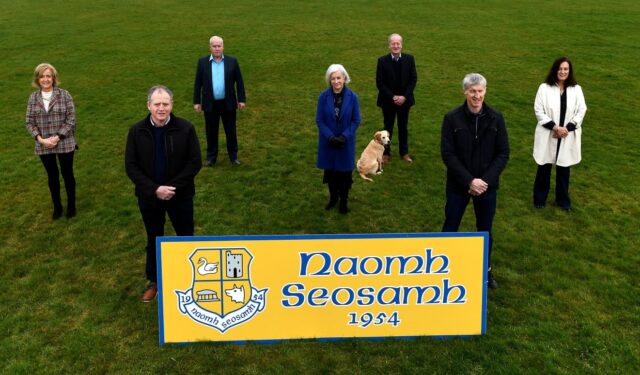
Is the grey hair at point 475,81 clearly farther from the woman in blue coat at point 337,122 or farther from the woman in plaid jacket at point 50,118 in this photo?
the woman in plaid jacket at point 50,118

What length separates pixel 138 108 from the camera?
44.3ft

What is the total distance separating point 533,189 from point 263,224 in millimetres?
4569

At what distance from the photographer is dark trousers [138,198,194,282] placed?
199 inches

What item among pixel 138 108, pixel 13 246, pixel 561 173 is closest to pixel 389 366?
pixel 561 173

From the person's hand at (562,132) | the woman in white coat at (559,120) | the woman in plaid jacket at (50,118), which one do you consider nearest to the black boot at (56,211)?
the woman in plaid jacket at (50,118)

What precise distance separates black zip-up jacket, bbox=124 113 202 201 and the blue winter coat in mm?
2430

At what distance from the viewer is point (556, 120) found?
7129mm

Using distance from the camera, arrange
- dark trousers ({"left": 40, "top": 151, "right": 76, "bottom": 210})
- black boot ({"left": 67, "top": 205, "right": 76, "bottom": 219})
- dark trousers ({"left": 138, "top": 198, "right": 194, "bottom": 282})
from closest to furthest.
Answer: dark trousers ({"left": 138, "top": 198, "right": 194, "bottom": 282}) → dark trousers ({"left": 40, "top": 151, "right": 76, "bottom": 210}) → black boot ({"left": 67, "top": 205, "right": 76, "bottom": 219})

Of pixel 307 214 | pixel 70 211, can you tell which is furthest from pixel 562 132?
pixel 70 211

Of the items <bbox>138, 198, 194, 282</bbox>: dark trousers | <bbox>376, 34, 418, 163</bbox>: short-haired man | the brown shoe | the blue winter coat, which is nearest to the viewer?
<bbox>138, 198, 194, 282</bbox>: dark trousers

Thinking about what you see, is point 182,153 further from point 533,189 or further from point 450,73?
point 450,73

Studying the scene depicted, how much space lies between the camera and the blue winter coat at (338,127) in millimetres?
6789

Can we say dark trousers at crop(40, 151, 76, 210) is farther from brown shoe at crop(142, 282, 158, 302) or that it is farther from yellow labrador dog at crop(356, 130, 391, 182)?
yellow labrador dog at crop(356, 130, 391, 182)

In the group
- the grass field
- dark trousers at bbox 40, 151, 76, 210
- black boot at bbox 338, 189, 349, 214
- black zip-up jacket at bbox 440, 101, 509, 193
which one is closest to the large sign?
the grass field
